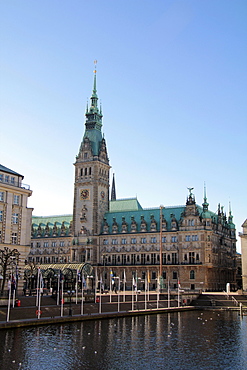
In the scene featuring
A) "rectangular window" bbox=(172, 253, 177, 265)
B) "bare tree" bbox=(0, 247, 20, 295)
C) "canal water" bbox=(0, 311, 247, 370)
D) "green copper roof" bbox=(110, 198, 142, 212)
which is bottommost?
"canal water" bbox=(0, 311, 247, 370)

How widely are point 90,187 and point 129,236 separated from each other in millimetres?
21850

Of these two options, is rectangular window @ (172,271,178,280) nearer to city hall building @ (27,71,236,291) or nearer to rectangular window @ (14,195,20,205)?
city hall building @ (27,71,236,291)

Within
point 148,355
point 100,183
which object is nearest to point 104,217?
point 100,183

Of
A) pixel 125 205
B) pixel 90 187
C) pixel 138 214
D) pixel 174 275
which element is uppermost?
pixel 90 187

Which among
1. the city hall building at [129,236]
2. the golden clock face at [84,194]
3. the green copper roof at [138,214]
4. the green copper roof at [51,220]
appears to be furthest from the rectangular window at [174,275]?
the green copper roof at [51,220]

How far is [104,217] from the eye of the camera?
16012 centimetres

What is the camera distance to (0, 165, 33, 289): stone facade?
283 ft

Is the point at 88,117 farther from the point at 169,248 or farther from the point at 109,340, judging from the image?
the point at 109,340

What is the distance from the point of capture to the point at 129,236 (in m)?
152

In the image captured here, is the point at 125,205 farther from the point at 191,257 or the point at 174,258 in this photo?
the point at 191,257

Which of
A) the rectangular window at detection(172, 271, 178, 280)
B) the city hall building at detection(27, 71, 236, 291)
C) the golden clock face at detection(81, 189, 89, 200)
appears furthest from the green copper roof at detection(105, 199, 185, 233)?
the rectangular window at detection(172, 271, 178, 280)

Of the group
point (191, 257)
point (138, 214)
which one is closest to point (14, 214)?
point (191, 257)

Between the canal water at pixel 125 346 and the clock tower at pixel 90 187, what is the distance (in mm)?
87576

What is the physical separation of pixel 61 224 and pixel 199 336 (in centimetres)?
11943
